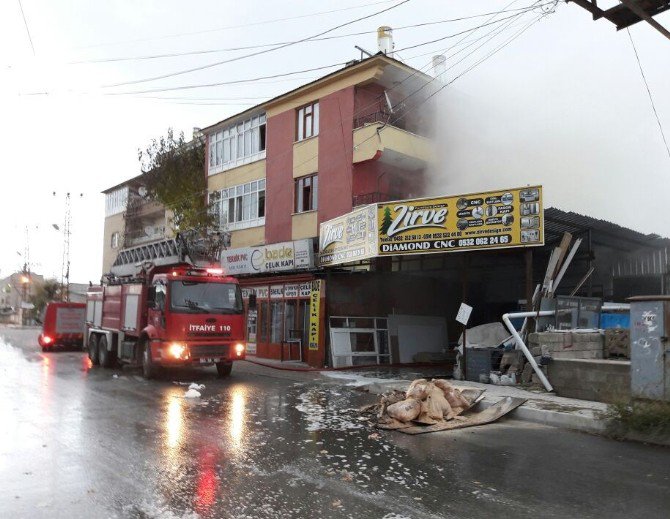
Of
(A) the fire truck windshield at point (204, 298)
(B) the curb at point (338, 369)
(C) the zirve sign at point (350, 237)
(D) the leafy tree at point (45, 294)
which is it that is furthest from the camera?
(D) the leafy tree at point (45, 294)

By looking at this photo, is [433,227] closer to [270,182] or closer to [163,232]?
[270,182]

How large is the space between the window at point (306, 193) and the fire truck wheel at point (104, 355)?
9.42 metres

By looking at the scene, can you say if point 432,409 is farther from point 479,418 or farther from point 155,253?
point 155,253

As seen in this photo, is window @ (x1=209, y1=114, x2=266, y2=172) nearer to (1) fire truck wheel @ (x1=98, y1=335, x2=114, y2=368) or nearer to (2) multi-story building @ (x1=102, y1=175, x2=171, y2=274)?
(2) multi-story building @ (x1=102, y1=175, x2=171, y2=274)

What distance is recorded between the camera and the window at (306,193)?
22625mm

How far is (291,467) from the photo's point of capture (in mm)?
6031

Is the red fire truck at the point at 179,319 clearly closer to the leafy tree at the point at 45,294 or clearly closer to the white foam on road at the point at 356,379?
the white foam on road at the point at 356,379

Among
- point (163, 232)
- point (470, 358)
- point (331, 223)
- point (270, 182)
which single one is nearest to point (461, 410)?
point (470, 358)

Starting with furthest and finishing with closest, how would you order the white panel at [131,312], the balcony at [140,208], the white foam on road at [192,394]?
the balcony at [140,208], the white panel at [131,312], the white foam on road at [192,394]

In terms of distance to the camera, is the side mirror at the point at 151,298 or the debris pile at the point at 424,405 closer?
the debris pile at the point at 424,405

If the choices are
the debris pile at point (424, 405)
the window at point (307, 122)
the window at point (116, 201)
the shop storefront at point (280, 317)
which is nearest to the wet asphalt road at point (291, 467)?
the debris pile at point (424, 405)

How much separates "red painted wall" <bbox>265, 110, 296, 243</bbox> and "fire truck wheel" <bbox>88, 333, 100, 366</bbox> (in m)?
8.52

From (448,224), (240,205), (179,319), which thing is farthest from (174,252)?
(448,224)

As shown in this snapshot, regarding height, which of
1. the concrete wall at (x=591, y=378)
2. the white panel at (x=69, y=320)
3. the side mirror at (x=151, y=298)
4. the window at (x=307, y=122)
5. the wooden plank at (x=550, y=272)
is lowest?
the concrete wall at (x=591, y=378)
